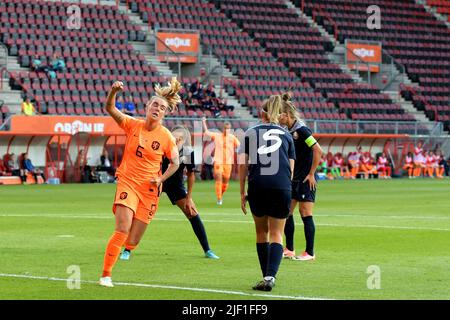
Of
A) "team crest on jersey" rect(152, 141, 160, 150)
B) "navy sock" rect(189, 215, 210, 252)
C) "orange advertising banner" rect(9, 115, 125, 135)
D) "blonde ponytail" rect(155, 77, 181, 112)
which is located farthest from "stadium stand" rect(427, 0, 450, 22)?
"team crest on jersey" rect(152, 141, 160, 150)

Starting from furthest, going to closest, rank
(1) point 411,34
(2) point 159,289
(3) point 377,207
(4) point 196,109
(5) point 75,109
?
1. (1) point 411,34
2. (4) point 196,109
3. (5) point 75,109
4. (3) point 377,207
5. (2) point 159,289

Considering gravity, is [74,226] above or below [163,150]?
below

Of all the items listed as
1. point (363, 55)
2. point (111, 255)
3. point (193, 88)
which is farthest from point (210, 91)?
point (111, 255)

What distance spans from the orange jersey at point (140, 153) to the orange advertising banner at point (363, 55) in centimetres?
5113

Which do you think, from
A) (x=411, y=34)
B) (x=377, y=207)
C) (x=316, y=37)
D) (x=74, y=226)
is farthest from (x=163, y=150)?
(x=411, y=34)

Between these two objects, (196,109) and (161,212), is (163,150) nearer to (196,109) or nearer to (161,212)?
(161,212)

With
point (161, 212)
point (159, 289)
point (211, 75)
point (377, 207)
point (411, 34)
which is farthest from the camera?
point (411, 34)

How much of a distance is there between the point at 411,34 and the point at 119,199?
57713 mm

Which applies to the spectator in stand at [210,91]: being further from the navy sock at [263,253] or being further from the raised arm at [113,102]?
the navy sock at [263,253]

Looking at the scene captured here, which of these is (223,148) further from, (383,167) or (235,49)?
(235,49)

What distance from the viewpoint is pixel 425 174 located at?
57094mm

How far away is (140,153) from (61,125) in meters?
32.1

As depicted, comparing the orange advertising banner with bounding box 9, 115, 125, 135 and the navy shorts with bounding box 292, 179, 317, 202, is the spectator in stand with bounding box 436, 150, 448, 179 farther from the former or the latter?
the navy shorts with bounding box 292, 179, 317, 202

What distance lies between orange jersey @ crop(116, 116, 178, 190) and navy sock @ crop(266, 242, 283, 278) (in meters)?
1.67
